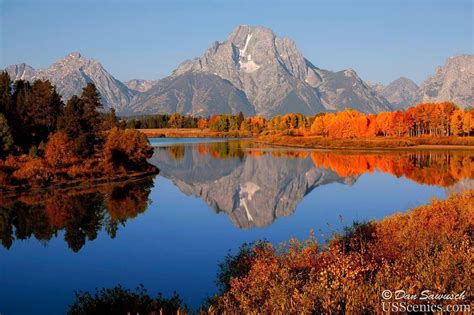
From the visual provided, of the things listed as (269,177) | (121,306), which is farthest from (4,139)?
(121,306)

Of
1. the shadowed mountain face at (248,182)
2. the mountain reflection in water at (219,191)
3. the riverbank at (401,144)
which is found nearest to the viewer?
the mountain reflection in water at (219,191)

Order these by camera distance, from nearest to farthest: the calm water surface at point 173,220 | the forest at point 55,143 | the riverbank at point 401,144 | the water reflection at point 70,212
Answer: the calm water surface at point 173,220 < the water reflection at point 70,212 < the forest at point 55,143 < the riverbank at point 401,144

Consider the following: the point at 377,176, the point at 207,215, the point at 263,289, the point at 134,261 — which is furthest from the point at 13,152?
the point at 263,289

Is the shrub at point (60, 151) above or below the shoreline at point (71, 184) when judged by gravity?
above

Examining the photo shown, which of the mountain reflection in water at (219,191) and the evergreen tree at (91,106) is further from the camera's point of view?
the evergreen tree at (91,106)

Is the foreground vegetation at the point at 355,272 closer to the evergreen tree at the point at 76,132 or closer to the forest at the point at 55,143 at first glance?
the forest at the point at 55,143

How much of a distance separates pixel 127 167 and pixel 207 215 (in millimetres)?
30881

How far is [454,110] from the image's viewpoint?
520ft

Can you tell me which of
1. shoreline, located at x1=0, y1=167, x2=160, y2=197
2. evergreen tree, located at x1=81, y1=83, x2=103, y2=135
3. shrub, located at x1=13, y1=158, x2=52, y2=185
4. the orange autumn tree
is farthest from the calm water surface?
the orange autumn tree

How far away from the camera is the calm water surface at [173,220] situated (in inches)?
986

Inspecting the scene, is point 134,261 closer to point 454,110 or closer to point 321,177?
point 321,177

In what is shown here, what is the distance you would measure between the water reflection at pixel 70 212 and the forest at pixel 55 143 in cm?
562

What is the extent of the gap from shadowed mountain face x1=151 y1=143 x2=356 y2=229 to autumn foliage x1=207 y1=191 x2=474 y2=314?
59.7 feet

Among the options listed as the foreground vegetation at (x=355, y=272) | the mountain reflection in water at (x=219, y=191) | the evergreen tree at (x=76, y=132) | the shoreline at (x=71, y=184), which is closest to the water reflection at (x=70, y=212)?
the mountain reflection in water at (x=219, y=191)
